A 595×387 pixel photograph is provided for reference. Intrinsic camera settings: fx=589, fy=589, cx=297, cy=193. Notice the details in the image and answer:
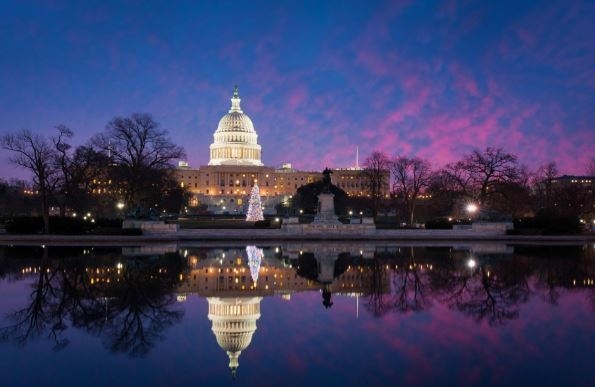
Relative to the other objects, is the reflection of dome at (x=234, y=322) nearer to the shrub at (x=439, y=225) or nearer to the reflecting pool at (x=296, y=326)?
the reflecting pool at (x=296, y=326)

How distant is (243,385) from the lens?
7457 millimetres

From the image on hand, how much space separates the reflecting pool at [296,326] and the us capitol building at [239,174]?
117 meters

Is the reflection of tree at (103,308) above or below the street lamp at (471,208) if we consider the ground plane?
below

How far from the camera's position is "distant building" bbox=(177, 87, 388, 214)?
138750 millimetres

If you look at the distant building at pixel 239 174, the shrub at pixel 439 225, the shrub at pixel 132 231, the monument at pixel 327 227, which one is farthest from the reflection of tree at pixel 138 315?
the distant building at pixel 239 174

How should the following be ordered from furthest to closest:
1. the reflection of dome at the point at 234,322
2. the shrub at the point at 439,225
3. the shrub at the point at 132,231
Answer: the shrub at the point at 439,225 → the shrub at the point at 132,231 → the reflection of dome at the point at 234,322

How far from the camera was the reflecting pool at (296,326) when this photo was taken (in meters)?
8.00

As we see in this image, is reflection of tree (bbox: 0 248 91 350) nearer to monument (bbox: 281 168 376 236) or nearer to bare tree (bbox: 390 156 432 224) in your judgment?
monument (bbox: 281 168 376 236)

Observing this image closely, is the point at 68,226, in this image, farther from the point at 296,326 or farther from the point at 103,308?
the point at 296,326

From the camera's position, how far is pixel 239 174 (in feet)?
461

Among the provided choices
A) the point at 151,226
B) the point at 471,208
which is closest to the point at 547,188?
the point at 471,208

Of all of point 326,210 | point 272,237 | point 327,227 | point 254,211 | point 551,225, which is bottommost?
point 272,237

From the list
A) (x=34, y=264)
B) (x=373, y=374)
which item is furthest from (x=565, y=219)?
(x=373, y=374)

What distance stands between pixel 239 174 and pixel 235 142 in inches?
369
